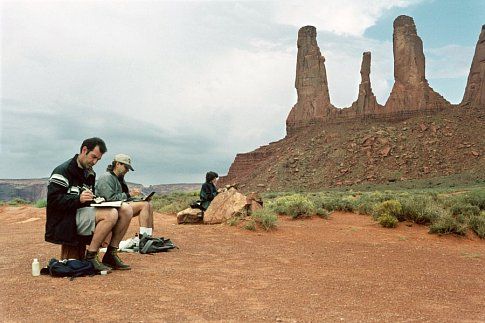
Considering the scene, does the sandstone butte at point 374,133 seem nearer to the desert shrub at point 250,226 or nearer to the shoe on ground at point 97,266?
the desert shrub at point 250,226

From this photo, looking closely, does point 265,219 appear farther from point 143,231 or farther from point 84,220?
point 84,220

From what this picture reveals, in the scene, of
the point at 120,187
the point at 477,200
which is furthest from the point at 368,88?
the point at 120,187

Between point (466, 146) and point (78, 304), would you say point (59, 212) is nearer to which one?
point (78, 304)

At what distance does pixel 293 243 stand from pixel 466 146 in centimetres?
5065

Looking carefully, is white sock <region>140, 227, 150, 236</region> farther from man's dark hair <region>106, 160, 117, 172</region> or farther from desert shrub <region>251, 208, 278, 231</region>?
desert shrub <region>251, 208, 278, 231</region>

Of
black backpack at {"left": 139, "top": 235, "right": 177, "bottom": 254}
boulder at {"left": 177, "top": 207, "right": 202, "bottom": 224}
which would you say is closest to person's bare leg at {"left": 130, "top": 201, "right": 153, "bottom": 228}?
black backpack at {"left": 139, "top": 235, "right": 177, "bottom": 254}

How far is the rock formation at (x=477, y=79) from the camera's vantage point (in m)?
60.6

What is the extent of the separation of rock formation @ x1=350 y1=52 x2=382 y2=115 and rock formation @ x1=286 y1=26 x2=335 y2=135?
16.9ft

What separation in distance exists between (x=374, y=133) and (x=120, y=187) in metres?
56.8

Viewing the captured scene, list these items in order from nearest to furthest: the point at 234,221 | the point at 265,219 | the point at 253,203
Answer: the point at 265,219
the point at 234,221
the point at 253,203

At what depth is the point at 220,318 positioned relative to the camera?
13.9 feet

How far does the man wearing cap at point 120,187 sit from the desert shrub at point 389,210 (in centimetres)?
845

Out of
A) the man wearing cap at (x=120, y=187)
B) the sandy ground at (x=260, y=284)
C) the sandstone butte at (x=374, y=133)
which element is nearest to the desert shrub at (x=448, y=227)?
the sandy ground at (x=260, y=284)

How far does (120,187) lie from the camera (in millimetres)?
7848
